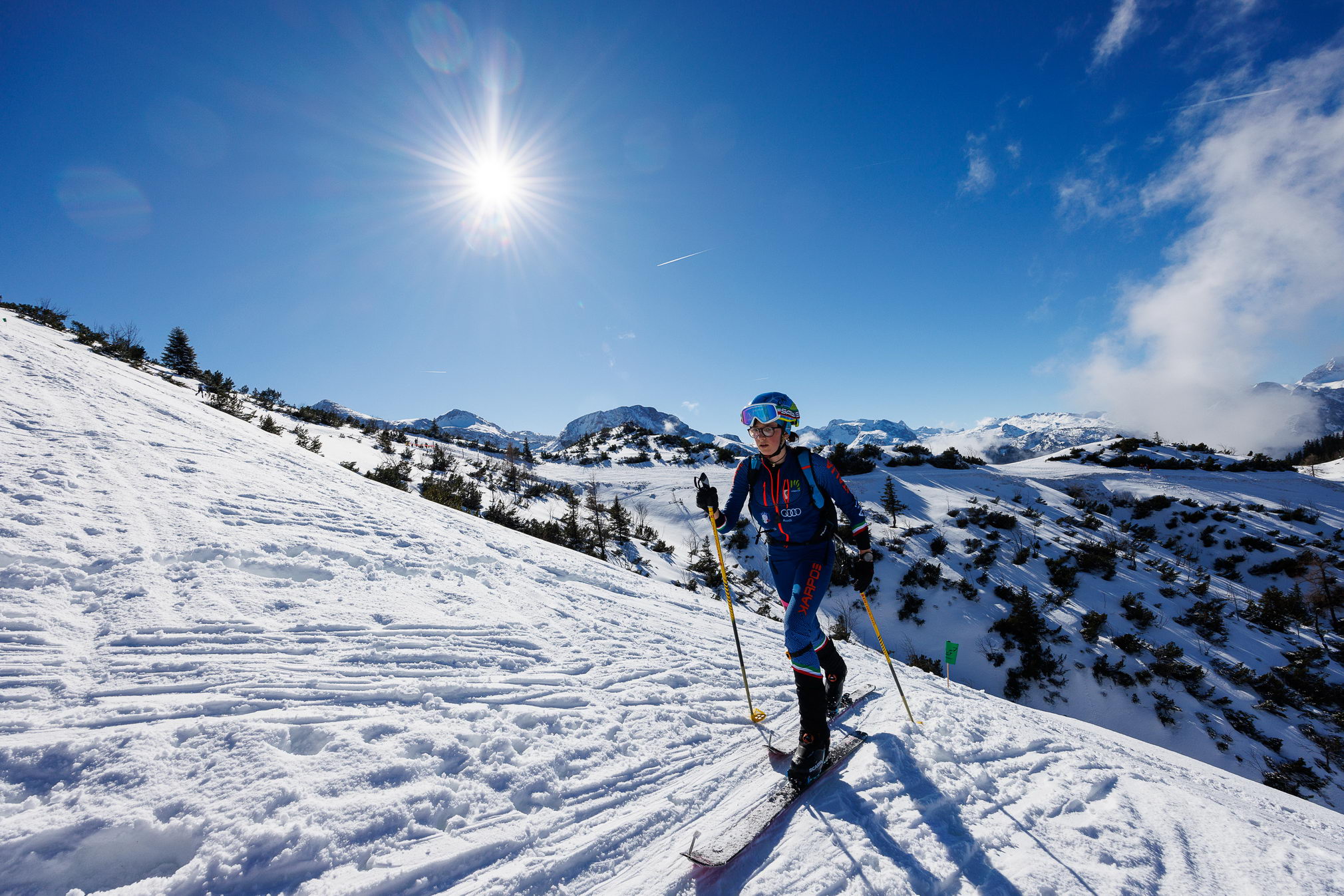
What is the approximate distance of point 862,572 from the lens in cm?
385

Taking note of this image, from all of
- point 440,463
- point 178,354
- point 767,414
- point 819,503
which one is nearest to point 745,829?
point 819,503

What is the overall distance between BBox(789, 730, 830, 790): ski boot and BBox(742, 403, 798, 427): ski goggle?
2445 mm

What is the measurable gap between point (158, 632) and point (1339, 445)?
84.9 meters

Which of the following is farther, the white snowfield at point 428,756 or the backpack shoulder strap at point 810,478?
the backpack shoulder strap at point 810,478

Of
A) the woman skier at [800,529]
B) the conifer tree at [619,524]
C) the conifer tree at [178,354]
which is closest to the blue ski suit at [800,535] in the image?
the woman skier at [800,529]

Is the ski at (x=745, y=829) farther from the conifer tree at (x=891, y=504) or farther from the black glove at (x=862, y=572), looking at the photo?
the conifer tree at (x=891, y=504)

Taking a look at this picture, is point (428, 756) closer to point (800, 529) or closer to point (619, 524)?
point (800, 529)

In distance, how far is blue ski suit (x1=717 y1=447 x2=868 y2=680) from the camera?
3566 millimetres

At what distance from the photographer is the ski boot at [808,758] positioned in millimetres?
3102

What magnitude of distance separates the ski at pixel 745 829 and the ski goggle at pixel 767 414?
2.67 metres

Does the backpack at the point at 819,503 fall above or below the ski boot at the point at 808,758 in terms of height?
above

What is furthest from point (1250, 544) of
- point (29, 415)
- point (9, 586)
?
point (29, 415)

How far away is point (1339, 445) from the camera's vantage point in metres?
46.3

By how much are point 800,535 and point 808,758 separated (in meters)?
1.59
